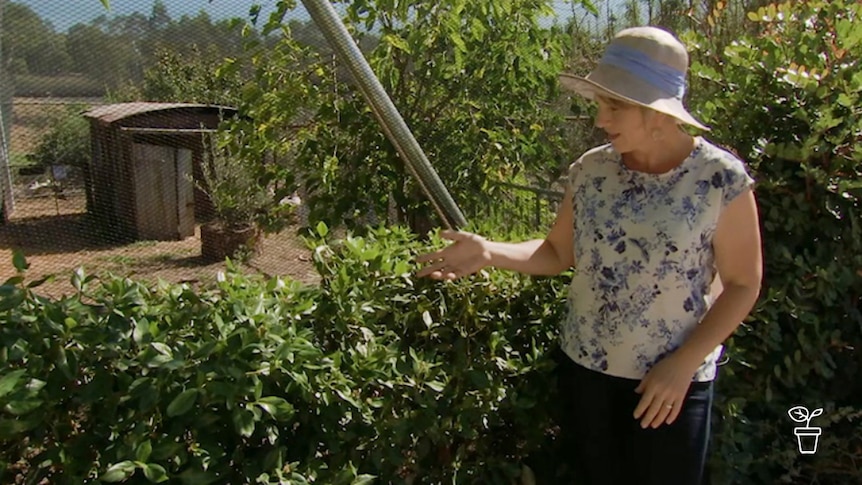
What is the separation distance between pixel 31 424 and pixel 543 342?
1.11m

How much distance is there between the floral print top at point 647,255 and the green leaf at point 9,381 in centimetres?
107

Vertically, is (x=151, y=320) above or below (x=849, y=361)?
above

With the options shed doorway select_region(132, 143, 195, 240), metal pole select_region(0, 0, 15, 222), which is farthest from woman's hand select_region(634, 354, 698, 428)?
shed doorway select_region(132, 143, 195, 240)

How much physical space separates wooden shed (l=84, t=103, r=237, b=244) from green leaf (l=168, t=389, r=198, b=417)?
285cm

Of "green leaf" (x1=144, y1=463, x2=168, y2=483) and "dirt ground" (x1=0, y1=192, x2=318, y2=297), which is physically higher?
"green leaf" (x1=144, y1=463, x2=168, y2=483)

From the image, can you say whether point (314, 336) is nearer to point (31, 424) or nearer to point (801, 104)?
point (31, 424)

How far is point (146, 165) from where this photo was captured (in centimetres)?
529

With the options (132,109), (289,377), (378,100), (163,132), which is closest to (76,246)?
(132,109)

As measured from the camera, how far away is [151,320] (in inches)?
55.4

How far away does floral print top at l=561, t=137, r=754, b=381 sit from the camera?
1.51 metres

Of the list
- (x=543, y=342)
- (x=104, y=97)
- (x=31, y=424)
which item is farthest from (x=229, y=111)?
(x=31, y=424)

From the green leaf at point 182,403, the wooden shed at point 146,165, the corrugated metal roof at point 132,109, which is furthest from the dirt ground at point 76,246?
the green leaf at point 182,403

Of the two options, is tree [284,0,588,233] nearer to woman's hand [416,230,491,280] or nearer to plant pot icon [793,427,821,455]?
woman's hand [416,230,491,280]

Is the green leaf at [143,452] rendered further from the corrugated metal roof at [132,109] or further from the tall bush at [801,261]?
the corrugated metal roof at [132,109]
